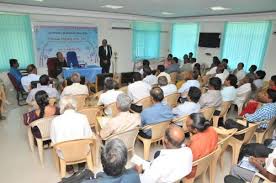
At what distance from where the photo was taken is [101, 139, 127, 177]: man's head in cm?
138

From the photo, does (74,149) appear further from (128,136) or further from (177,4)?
(177,4)

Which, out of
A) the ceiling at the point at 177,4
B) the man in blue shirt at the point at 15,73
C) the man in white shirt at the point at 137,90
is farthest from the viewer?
the man in blue shirt at the point at 15,73

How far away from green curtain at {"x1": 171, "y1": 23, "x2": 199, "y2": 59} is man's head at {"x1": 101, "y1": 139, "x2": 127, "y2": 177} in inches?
333

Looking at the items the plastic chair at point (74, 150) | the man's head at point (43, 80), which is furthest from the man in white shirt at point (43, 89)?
the plastic chair at point (74, 150)

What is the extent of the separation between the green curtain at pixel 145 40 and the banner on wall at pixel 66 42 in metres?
1.87

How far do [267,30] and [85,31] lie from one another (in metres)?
6.31

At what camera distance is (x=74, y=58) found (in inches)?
284

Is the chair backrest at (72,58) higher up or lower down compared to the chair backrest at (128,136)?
higher up

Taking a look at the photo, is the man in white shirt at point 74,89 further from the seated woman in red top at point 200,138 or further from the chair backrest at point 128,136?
the seated woman in red top at point 200,138

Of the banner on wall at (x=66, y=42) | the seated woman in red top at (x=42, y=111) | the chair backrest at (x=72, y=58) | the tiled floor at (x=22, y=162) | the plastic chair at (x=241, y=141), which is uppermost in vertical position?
the banner on wall at (x=66, y=42)

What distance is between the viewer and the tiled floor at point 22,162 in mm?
2754

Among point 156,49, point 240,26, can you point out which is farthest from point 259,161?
point 156,49

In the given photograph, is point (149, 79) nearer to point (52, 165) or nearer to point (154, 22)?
point (52, 165)

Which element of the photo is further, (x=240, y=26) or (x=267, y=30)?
(x=240, y=26)
